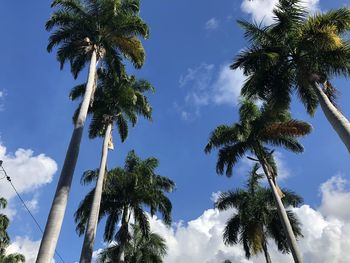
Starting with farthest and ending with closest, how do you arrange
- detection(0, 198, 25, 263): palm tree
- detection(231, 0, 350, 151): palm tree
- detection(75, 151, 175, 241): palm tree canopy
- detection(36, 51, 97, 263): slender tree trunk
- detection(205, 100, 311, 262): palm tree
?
detection(0, 198, 25, 263): palm tree
detection(75, 151, 175, 241): palm tree canopy
detection(205, 100, 311, 262): palm tree
detection(231, 0, 350, 151): palm tree
detection(36, 51, 97, 263): slender tree trunk

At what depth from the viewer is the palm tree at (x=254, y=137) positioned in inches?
966

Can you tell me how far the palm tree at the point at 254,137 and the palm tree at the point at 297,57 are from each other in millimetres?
6759

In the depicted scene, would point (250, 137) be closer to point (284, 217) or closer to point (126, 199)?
point (284, 217)

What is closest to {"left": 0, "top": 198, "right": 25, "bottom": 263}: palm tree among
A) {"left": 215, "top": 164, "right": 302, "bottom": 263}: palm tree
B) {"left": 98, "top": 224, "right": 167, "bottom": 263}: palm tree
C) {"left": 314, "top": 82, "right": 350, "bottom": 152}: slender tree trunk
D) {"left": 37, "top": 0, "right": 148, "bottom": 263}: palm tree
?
{"left": 98, "top": 224, "right": 167, "bottom": 263}: palm tree

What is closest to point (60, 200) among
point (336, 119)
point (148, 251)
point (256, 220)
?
A: point (336, 119)

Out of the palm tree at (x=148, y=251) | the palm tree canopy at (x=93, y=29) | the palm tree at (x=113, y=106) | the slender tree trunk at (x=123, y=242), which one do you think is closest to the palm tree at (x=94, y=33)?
the palm tree canopy at (x=93, y=29)

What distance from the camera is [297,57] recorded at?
16578 millimetres

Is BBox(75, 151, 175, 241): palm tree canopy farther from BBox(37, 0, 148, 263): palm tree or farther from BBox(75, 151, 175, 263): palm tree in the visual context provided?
BBox(37, 0, 148, 263): palm tree

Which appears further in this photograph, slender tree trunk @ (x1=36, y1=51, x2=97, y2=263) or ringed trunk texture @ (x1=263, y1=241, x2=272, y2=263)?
ringed trunk texture @ (x1=263, y1=241, x2=272, y2=263)

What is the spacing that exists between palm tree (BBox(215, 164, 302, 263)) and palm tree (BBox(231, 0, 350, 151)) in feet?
44.9

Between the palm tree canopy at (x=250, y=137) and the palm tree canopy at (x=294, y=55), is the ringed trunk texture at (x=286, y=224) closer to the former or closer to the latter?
the palm tree canopy at (x=250, y=137)

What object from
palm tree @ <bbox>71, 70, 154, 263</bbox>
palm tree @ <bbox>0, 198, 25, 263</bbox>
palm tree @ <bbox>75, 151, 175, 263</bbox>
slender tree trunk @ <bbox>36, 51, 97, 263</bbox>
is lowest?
slender tree trunk @ <bbox>36, 51, 97, 263</bbox>

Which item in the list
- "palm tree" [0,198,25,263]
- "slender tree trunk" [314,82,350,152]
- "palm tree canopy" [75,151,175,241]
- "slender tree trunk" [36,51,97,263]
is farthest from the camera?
"palm tree" [0,198,25,263]

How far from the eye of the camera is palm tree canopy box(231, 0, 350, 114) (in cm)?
1559
